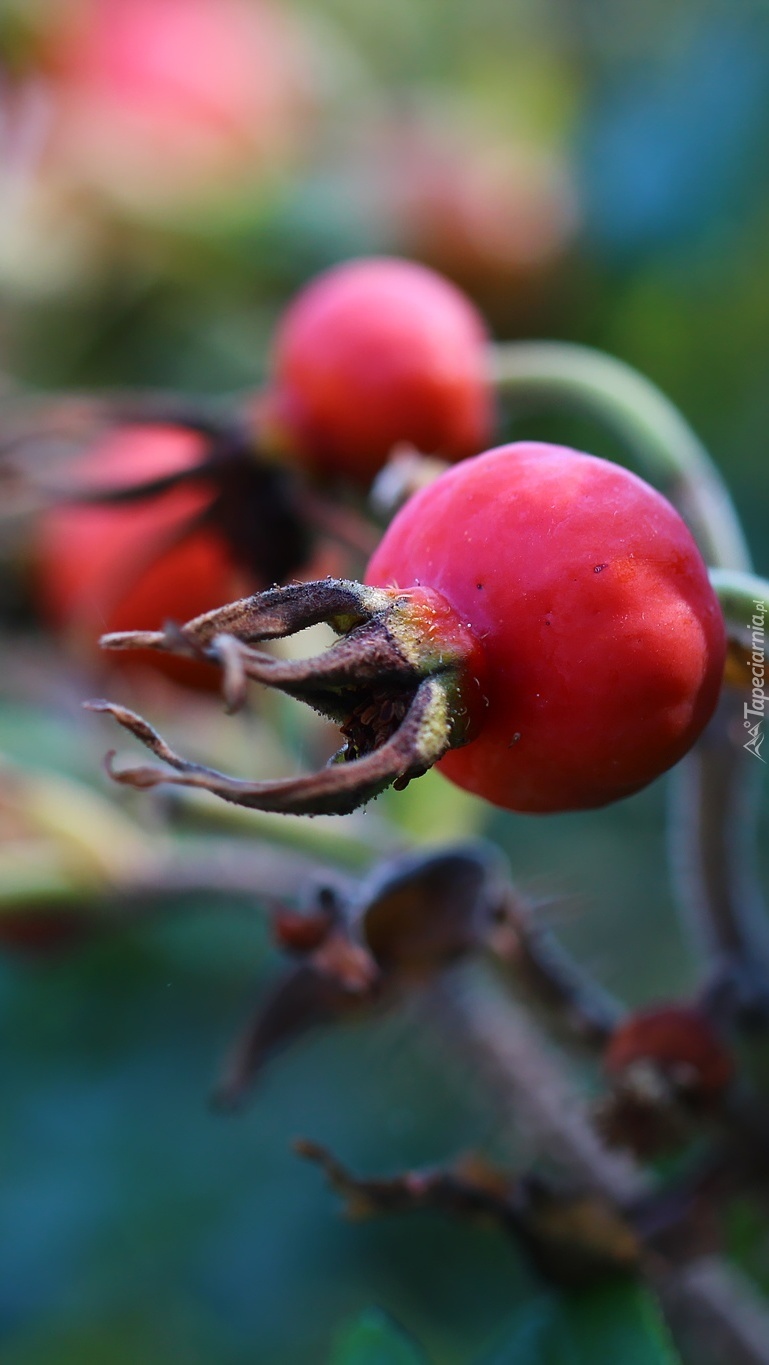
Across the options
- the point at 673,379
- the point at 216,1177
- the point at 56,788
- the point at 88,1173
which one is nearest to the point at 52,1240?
the point at 88,1173

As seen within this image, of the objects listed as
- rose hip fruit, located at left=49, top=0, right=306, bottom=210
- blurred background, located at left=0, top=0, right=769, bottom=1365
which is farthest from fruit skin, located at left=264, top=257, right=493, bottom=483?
rose hip fruit, located at left=49, top=0, right=306, bottom=210

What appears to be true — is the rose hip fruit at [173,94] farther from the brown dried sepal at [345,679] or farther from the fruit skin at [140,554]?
the brown dried sepal at [345,679]

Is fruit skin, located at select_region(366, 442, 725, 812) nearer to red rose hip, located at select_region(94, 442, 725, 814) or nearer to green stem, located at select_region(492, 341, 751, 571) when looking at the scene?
red rose hip, located at select_region(94, 442, 725, 814)

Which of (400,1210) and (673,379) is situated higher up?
(673,379)

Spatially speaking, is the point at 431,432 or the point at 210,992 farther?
the point at 210,992

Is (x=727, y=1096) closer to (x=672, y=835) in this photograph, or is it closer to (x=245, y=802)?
(x=672, y=835)

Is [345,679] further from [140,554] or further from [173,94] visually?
→ [173,94]

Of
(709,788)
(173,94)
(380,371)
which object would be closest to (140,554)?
(380,371)
